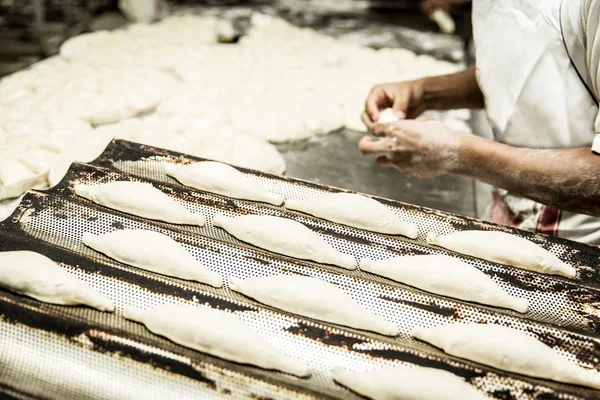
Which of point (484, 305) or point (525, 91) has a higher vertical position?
point (525, 91)

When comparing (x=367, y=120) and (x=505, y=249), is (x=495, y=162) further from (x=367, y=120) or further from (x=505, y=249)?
(x=367, y=120)

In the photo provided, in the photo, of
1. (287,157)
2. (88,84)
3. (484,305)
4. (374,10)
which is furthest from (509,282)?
(374,10)

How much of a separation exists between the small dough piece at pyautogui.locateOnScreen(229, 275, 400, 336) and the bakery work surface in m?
0.03

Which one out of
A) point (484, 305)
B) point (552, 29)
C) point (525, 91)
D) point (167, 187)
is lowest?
point (484, 305)

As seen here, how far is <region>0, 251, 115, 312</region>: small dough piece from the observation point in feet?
4.02

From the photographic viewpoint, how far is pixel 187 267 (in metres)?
1.33

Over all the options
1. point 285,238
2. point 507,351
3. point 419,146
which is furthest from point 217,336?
point 419,146

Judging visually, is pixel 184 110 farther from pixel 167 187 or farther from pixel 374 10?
pixel 374 10

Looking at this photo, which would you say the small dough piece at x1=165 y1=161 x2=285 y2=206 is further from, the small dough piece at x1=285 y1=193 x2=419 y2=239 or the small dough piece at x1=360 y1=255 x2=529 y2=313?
the small dough piece at x1=360 y1=255 x2=529 y2=313

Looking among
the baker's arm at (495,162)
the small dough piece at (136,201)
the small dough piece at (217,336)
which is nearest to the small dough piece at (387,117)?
the baker's arm at (495,162)

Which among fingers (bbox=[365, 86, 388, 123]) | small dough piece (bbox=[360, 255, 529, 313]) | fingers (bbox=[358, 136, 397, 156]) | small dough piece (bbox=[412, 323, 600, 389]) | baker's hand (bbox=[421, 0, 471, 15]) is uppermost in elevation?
baker's hand (bbox=[421, 0, 471, 15])

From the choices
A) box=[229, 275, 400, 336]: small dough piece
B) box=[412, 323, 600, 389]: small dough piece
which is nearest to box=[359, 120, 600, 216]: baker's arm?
box=[412, 323, 600, 389]: small dough piece

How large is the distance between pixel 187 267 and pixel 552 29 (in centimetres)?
141

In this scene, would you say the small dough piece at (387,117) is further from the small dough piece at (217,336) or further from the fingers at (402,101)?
the small dough piece at (217,336)
